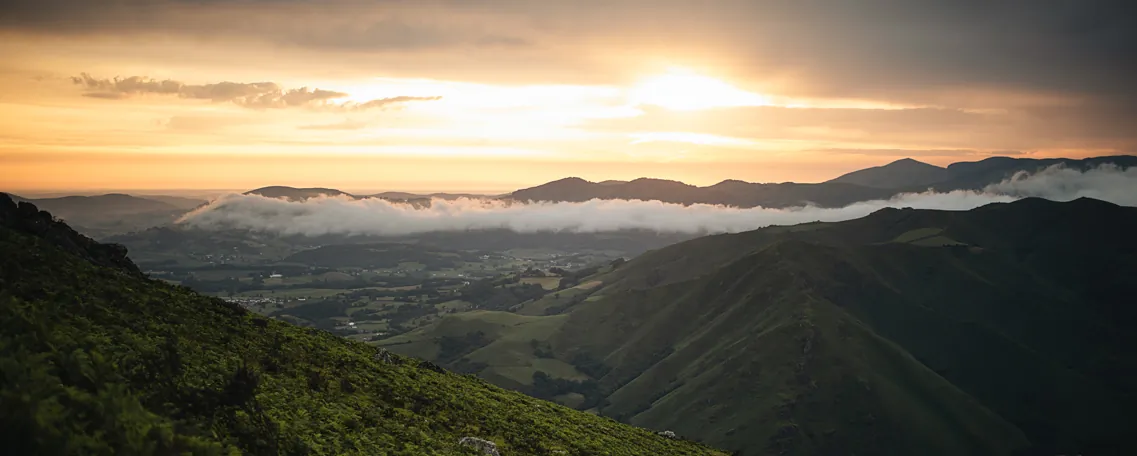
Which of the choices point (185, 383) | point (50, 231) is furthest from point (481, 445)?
point (50, 231)

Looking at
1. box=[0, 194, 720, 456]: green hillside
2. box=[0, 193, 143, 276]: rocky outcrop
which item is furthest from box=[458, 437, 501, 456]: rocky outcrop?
box=[0, 193, 143, 276]: rocky outcrop

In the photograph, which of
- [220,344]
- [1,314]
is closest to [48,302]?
[1,314]

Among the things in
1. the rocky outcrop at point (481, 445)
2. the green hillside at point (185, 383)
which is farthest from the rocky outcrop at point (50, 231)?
the rocky outcrop at point (481, 445)

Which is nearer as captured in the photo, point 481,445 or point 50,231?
point 481,445

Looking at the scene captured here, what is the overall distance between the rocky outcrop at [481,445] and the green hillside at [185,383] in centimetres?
124

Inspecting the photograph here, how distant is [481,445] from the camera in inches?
2042

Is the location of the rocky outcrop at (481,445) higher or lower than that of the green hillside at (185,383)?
lower

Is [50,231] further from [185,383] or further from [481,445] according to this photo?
[481,445]

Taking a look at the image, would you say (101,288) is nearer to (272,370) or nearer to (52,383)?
(272,370)

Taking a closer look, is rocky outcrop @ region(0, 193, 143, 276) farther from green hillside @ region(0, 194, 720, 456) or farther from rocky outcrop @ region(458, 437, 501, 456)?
rocky outcrop @ region(458, 437, 501, 456)

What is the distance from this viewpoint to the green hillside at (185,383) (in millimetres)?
27188

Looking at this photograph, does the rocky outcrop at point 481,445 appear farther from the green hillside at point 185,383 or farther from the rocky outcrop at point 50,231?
the rocky outcrop at point 50,231

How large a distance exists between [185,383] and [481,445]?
2200cm

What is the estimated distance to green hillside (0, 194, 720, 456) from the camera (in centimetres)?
2719
